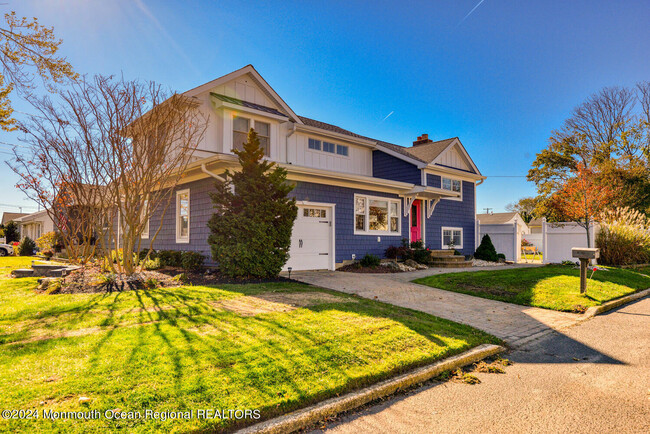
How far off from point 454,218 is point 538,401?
16.3m

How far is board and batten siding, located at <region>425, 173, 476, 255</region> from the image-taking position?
58.3ft

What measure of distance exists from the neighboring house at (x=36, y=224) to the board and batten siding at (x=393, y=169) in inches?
986

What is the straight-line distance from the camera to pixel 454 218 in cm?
1914

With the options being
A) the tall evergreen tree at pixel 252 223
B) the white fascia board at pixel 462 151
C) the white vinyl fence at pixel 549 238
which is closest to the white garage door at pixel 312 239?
the tall evergreen tree at pixel 252 223

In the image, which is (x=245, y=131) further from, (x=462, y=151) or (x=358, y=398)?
(x=358, y=398)

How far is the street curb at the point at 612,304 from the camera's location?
752 cm

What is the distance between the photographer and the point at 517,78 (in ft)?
58.3

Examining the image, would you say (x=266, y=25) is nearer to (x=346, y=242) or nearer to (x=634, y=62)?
(x=346, y=242)

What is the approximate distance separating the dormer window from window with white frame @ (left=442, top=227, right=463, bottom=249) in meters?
9.63

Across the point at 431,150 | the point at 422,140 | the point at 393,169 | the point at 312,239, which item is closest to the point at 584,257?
the point at 312,239

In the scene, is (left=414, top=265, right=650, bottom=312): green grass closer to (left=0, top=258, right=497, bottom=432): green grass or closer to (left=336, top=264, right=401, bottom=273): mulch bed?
(left=336, top=264, right=401, bottom=273): mulch bed

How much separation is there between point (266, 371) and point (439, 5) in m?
12.6

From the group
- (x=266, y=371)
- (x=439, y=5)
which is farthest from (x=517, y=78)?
(x=266, y=371)

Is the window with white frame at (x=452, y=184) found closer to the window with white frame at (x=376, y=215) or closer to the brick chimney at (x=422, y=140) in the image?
the brick chimney at (x=422, y=140)
